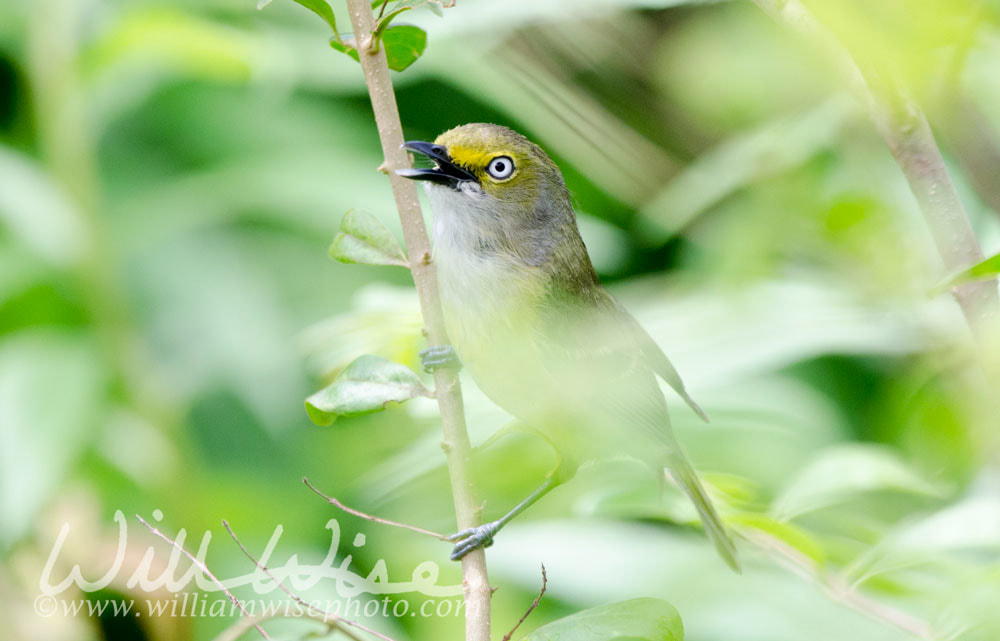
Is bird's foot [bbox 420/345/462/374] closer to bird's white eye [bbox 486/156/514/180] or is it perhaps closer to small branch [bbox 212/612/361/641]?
small branch [bbox 212/612/361/641]

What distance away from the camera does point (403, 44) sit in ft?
3.39

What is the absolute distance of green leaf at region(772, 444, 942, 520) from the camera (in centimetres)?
107

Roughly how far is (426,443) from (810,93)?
2.64 ft

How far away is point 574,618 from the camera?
33.4 inches

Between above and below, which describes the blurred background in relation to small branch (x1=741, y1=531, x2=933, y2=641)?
above

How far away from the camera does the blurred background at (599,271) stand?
1.08 metres

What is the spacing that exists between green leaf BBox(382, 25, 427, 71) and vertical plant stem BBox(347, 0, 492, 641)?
0.04 metres

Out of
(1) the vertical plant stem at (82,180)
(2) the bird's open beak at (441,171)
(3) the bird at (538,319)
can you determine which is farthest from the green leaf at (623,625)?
(1) the vertical plant stem at (82,180)

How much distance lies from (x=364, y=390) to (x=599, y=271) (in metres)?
2.95

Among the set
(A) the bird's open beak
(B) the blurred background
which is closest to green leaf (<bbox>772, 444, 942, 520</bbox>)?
(B) the blurred background

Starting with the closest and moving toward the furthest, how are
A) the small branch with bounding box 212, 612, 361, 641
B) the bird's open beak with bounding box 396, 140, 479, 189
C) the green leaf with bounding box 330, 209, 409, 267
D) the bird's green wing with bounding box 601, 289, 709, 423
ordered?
1. the small branch with bounding box 212, 612, 361, 641
2. the green leaf with bounding box 330, 209, 409, 267
3. the bird's green wing with bounding box 601, 289, 709, 423
4. the bird's open beak with bounding box 396, 140, 479, 189

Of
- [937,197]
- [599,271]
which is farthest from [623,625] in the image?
[599,271]

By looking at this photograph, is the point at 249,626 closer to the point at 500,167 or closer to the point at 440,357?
the point at 440,357

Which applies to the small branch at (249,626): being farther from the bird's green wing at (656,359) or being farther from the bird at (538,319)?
the bird's green wing at (656,359)
